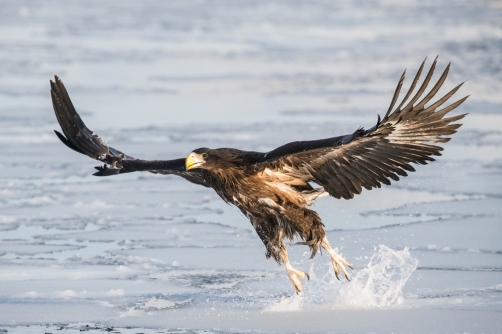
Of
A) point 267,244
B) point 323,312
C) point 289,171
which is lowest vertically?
point 323,312

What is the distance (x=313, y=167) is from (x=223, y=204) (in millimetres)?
2884

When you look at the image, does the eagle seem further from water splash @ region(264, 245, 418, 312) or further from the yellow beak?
water splash @ region(264, 245, 418, 312)

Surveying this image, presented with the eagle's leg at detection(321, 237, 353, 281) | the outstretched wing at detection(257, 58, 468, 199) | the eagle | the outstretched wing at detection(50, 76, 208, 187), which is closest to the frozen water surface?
the eagle's leg at detection(321, 237, 353, 281)

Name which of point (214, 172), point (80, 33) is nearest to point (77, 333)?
point (214, 172)

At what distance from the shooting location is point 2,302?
644cm

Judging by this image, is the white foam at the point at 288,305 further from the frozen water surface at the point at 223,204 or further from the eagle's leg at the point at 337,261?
the eagle's leg at the point at 337,261

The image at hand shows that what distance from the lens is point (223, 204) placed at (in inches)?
357

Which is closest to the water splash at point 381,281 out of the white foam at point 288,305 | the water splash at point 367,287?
the water splash at point 367,287

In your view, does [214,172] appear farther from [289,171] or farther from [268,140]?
[268,140]

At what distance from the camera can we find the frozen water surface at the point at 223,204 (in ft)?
20.5

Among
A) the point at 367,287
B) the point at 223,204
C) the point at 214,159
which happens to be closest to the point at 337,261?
the point at 367,287

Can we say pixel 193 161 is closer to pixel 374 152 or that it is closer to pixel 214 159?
pixel 214 159

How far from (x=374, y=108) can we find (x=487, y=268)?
5.96 m

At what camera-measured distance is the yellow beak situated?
6.31m
